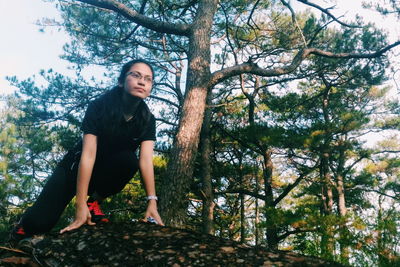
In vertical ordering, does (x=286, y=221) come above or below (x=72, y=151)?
below

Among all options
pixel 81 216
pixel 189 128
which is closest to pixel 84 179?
pixel 81 216

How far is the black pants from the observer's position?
2.16 metres

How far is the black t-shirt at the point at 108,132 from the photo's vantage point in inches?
86.8

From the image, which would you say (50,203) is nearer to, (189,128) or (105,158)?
(105,158)

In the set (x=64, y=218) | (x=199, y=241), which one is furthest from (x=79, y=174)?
(x=64, y=218)

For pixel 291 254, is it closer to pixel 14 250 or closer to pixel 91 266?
pixel 91 266

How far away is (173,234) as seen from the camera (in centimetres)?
181

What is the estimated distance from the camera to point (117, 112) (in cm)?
232

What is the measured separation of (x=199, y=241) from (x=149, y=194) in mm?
765

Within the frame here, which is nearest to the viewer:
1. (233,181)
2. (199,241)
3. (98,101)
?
(199,241)

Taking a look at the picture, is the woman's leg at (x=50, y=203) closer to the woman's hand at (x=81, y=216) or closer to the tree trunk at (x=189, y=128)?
the woman's hand at (x=81, y=216)

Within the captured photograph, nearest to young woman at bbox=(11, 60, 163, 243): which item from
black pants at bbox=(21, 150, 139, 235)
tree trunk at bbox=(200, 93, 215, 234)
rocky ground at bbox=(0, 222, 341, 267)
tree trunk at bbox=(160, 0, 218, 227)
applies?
black pants at bbox=(21, 150, 139, 235)

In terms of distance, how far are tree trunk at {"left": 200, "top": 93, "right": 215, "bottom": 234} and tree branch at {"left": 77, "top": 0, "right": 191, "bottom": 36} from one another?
119 inches

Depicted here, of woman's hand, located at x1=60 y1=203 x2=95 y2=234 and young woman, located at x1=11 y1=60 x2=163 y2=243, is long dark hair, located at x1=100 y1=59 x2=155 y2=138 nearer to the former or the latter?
young woman, located at x1=11 y1=60 x2=163 y2=243
